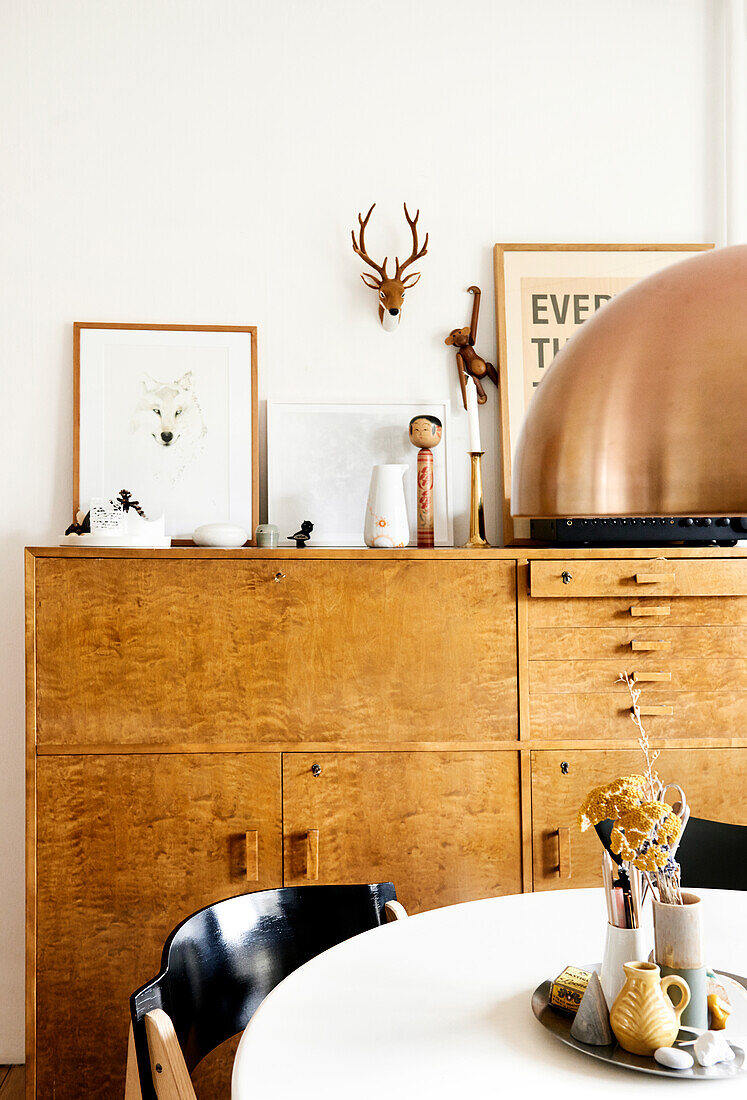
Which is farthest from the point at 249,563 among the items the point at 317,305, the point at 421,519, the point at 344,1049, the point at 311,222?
the point at 344,1049

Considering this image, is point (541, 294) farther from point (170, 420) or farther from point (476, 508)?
point (170, 420)

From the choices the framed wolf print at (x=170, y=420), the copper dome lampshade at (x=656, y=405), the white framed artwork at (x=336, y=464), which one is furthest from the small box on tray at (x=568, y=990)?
the framed wolf print at (x=170, y=420)

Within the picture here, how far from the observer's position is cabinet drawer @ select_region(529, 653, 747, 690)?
2.42 m

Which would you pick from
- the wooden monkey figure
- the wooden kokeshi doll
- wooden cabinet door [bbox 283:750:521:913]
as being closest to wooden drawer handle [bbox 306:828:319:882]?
wooden cabinet door [bbox 283:750:521:913]

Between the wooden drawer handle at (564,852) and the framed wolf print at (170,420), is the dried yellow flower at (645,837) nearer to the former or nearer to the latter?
the wooden drawer handle at (564,852)

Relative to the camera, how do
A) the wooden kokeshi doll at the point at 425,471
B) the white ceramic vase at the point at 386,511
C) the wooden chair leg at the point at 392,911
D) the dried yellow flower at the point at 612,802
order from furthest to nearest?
1. the wooden kokeshi doll at the point at 425,471
2. the white ceramic vase at the point at 386,511
3. the wooden chair leg at the point at 392,911
4. the dried yellow flower at the point at 612,802

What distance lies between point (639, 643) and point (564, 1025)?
4.51ft

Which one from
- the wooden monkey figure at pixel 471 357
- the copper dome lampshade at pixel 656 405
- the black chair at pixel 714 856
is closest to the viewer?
the copper dome lampshade at pixel 656 405

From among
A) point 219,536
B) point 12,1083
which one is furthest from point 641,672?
point 12,1083

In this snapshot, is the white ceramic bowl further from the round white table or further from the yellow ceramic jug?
the yellow ceramic jug

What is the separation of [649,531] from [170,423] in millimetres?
1474

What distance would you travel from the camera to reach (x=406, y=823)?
237 cm

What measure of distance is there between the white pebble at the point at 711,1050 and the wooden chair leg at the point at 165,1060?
2.10 ft

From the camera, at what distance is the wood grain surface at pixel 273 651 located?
2.34m
